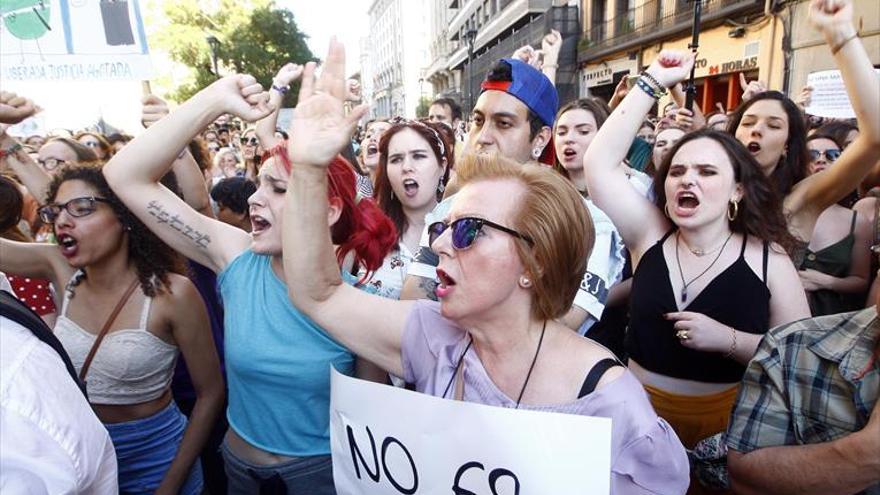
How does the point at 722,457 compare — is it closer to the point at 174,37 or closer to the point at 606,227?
the point at 606,227

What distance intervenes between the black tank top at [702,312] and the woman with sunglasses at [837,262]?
1.22 meters

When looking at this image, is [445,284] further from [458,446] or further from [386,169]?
[386,169]

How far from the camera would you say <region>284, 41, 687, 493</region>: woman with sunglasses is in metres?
1.37

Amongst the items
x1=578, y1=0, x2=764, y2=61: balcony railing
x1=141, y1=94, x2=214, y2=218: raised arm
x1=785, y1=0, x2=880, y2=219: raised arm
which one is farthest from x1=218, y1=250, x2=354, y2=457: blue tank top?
x1=578, y1=0, x2=764, y2=61: balcony railing

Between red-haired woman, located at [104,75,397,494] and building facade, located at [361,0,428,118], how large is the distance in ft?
188

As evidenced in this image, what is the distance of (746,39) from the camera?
48.5ft

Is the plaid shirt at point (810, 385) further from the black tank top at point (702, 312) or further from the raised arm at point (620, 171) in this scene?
the raised arm at point (620, 171)

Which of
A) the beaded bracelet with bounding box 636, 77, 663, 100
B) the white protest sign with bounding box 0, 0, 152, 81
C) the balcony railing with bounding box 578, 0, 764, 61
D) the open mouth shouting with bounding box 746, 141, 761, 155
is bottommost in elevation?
the open mouth shouting with bounding box 746, 141, 761, 155

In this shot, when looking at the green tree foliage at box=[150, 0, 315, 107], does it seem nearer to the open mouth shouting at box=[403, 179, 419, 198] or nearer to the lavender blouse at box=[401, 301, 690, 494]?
the open mouth shouting at box=[403, 179, 419, 198]

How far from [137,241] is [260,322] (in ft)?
2.71

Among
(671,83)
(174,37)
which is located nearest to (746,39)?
(671,83)

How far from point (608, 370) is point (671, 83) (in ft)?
5.52

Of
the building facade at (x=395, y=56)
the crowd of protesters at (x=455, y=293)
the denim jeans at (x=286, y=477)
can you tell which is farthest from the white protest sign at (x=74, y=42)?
the building facade at (x=395, y=56)

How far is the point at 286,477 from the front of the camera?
192 cm
